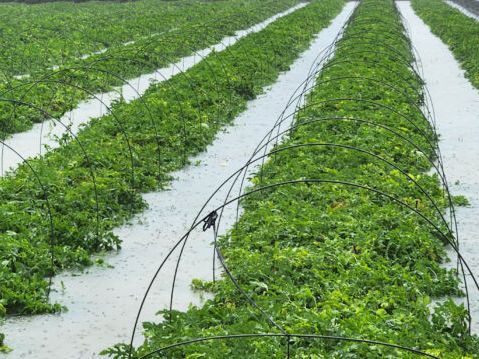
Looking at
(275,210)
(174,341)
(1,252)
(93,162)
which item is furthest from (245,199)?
(174,341)

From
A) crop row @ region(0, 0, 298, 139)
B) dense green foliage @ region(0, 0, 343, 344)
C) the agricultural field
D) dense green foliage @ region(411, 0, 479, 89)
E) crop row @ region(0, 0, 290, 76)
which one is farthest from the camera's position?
dense green foliage @ region(411, 0, 479, 89)

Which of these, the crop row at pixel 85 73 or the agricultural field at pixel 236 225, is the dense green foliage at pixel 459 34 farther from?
the crop row at pixel 85 73

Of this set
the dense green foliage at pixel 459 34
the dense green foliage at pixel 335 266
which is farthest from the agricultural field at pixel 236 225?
the dense green foliage at pixel 459 34

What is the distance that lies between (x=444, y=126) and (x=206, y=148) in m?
A: 5.35

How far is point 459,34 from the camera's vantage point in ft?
99.1

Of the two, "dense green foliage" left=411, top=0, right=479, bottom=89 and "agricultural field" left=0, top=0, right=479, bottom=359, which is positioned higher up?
"agricultural field" left=0, top=0, right=479, bottom=359

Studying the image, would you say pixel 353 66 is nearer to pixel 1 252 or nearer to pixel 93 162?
pixel 93 162

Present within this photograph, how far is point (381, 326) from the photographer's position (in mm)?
7109

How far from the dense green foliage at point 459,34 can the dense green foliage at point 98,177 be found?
23.2ft

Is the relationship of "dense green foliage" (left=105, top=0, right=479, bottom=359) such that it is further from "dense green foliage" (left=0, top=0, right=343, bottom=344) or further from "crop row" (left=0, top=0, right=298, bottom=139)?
"crop row" (left=0, top=0, right=298, bottom=139)

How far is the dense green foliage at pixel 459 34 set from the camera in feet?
76.8

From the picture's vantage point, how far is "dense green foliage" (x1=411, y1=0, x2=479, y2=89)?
23.4 meters

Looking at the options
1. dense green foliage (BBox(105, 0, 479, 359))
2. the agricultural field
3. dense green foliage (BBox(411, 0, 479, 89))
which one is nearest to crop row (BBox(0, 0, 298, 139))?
the agricultural field

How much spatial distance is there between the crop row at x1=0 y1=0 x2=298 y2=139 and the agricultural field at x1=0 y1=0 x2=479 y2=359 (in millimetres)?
124
